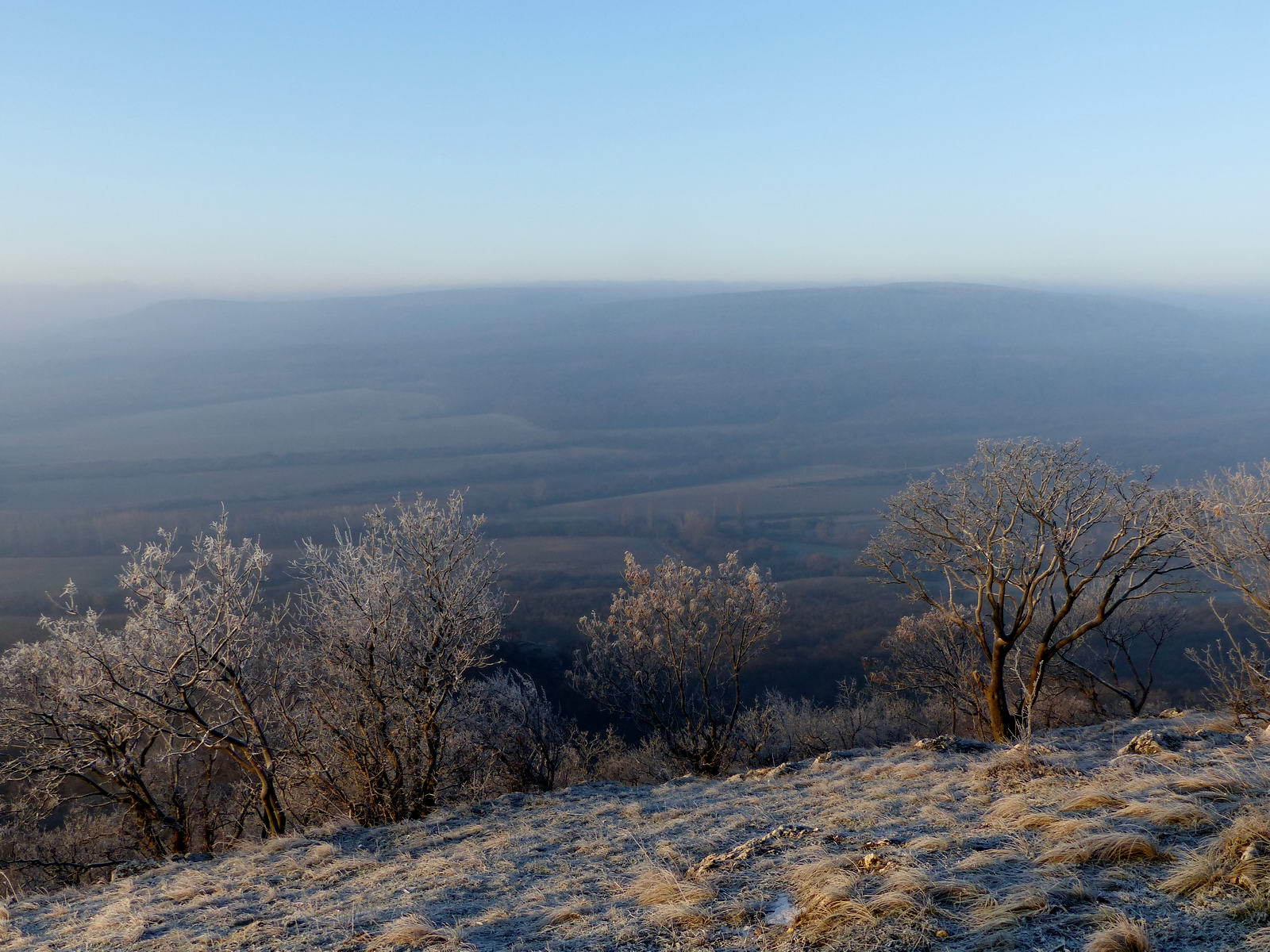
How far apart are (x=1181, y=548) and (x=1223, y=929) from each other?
36.9 ft

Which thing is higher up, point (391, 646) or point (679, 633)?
point (391, 646)

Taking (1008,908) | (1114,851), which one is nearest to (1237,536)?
(1114,851)

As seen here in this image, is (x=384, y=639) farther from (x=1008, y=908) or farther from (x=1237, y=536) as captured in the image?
(x=1237, y=536)

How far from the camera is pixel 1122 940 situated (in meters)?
4.00

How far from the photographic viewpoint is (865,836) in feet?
21.8

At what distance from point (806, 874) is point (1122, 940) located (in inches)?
78.7

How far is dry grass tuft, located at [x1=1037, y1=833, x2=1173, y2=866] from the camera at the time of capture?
5.06 m

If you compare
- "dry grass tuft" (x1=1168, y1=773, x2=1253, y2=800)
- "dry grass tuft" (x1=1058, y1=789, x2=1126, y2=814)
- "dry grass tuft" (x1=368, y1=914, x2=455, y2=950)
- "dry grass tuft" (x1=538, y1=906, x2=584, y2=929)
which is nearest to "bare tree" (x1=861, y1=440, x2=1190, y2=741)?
"dry grass tuft" (x1=1168, y1=773, x2=1253, y2=800)

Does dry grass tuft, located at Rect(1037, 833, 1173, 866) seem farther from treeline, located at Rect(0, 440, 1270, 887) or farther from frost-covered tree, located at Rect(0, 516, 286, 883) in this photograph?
frost-covered tree, located at Rect(0, 516, 286, 883)

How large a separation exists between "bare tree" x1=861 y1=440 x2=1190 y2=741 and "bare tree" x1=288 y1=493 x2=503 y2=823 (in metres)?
8.40

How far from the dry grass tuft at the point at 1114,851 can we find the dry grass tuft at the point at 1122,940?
1.10 meters

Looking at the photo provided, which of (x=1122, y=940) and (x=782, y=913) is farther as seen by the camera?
(x=782, y=913)

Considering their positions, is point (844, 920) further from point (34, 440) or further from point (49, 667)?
point (34, 440)

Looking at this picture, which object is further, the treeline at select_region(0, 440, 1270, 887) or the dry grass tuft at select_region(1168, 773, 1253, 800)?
the treeline at select_region(0, 440, 1270, 887)
